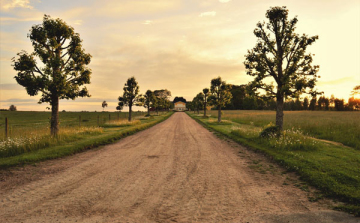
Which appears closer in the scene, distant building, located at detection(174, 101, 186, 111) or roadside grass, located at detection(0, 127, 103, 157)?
roadside grass, located at detection(0, 127, 103, 157)

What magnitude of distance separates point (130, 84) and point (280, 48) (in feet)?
96.4

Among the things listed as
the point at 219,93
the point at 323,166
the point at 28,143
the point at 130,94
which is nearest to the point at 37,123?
the point at 130,94

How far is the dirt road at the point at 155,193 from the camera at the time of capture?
439 cm

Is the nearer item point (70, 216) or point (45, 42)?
point (70, 216)

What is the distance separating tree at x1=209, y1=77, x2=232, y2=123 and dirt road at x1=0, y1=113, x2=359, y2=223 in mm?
29208

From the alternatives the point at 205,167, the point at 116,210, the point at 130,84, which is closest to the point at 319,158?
the point at 205,167

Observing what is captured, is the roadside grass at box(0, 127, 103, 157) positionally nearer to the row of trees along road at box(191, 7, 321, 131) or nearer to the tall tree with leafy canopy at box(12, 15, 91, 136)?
the tall tree with leafy canopy at box(12, 15, 91, 136)

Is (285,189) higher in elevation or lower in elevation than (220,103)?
lower

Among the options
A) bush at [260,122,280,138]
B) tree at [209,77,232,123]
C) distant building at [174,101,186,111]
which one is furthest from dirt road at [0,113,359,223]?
distant building at [174,101,186,111]

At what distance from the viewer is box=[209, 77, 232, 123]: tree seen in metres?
37.9

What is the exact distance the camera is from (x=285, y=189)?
19.9 ft

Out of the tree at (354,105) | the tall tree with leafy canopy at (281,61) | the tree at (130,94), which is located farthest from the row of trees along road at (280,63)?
the tree at (354,105)

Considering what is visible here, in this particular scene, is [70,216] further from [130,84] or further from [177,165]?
[130,84]

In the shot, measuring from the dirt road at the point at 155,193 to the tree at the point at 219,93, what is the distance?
29.2 m
